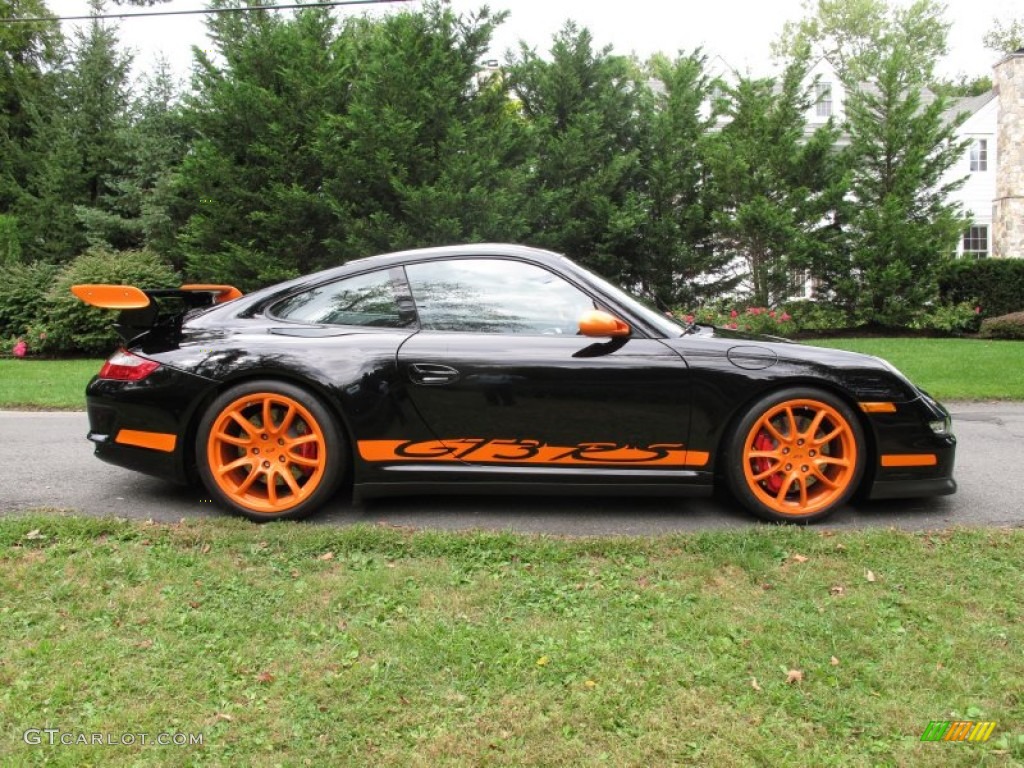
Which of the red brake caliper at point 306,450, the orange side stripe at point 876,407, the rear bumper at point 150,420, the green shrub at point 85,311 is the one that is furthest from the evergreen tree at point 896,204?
the rear bumper at point 150,420

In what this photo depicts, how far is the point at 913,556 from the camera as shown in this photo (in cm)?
308

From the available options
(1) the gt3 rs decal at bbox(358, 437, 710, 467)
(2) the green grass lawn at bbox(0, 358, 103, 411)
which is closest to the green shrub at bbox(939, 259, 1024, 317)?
(1) the gt3 rs decal at bbox(358, 437, 710, 467)

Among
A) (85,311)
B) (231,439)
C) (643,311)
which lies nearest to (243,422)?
(231,439)

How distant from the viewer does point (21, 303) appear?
13281mm

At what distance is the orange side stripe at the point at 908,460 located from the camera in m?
3.61

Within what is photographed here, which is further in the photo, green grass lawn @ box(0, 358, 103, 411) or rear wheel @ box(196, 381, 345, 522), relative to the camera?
green grass lawn @ box(0, 358, 103, 411)

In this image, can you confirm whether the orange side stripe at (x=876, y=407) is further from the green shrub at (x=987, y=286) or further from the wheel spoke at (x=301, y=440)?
the green shrub at (x=987, y=286)

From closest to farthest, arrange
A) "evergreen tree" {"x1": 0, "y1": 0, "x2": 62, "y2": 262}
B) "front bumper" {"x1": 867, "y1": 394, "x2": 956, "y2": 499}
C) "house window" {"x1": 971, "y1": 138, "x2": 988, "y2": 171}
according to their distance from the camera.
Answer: "front bumper" {"x1": 867, "y1": 394, "x2": 956, "y2": 499} → "evergreen tree" {"x1": 0, "y1": 0, "x2": 62, "y2": 262} → "house window" {"x1": 971, "y1": 138, "x2": 988, "y2": 171}

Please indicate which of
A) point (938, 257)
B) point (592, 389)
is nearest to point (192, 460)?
point (592, 389)

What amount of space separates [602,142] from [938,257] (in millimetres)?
6949

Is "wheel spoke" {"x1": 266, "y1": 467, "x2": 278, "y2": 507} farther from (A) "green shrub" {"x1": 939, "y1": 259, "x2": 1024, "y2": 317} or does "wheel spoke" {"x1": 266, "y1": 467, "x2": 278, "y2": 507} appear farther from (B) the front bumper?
(A) "green shrub" {"x1": 939, "y1": 259, "x2": 1024, "y2": 317}

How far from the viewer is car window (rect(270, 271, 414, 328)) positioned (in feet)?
12.3

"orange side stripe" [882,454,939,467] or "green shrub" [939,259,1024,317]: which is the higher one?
"green shrub" [939,259,1024,317]

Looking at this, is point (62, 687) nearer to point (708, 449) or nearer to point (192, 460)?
point (192, 460)
